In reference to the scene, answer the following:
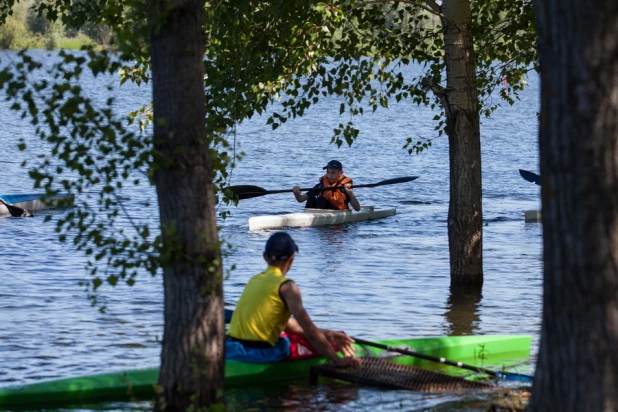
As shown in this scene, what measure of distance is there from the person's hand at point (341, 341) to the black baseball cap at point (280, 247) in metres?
0.91

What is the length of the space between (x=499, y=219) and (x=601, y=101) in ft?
57.9

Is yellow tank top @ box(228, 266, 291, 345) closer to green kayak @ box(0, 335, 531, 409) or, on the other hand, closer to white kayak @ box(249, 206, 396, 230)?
green kayak @ box(0, 335, 531, 409)

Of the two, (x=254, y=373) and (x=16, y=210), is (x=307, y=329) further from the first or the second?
(x=16, y=210)

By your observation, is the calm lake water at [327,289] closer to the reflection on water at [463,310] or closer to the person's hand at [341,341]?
the reflection on water at [463,310]

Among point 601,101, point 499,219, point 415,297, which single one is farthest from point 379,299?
point 499,219

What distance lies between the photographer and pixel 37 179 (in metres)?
5.33

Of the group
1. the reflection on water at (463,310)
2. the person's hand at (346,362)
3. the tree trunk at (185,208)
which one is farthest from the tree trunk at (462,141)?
the tree trunk at (185,208)

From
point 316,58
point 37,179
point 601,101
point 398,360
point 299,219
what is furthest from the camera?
point 299,219

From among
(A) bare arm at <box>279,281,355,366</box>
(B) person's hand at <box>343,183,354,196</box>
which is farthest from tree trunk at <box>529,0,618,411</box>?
(B) person's hand at <box>343,183,354,196</box>

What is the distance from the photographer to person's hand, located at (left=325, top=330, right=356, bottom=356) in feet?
26.4

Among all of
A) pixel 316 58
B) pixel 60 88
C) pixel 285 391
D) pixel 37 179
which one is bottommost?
pixel 285 391

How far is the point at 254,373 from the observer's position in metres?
7.84

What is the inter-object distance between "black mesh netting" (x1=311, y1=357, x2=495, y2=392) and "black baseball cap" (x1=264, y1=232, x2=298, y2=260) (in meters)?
1.02

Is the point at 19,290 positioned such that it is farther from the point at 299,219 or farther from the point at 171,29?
the point at 171,29
